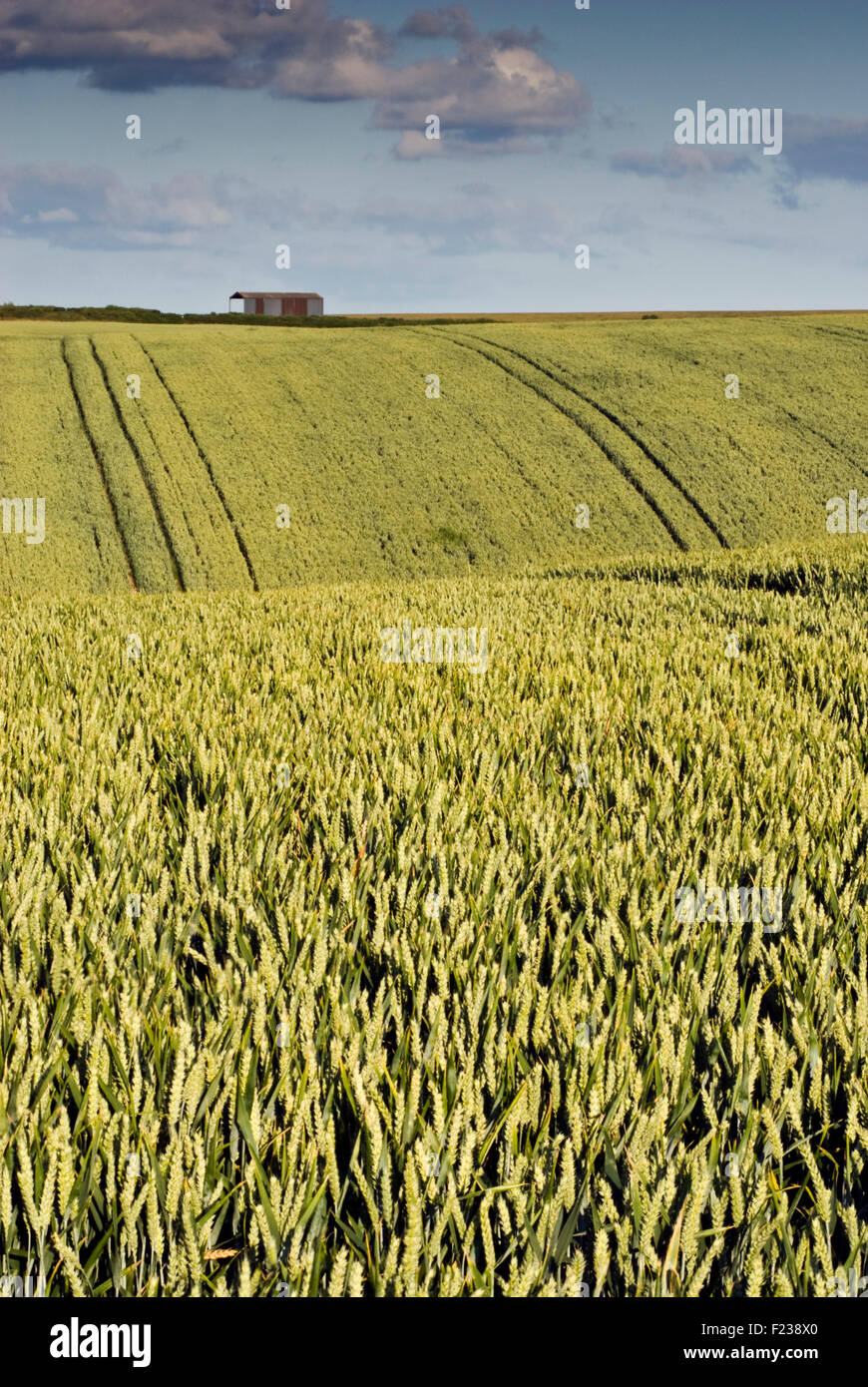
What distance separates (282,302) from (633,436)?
3347 inches

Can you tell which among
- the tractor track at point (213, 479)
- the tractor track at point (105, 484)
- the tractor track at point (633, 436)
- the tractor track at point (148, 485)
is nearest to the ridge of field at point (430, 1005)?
the tractor track at point (213, 479)

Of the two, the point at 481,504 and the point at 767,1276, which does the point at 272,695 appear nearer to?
the point at 767,1276

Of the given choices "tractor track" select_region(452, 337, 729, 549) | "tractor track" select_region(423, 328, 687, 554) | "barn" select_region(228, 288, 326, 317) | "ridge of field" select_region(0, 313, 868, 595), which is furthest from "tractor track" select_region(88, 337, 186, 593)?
"barn" select_region(228, 288, 326, 317)

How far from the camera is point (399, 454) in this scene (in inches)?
1401

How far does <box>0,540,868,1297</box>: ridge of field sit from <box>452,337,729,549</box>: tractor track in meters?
29.3

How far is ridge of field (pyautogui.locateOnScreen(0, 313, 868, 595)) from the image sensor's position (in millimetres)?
29797

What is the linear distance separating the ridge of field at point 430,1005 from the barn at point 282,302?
114 meters

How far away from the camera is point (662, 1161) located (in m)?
1.79

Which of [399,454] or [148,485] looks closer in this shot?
[148,485]

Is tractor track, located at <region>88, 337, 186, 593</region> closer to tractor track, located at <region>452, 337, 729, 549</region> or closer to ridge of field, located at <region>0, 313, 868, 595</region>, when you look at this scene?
ridge of field, located at <region>0, 313, 868, 595</region>

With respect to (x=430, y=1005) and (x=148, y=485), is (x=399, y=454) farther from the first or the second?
(x=430, y=1005)

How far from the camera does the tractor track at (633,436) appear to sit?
Result: 106ft

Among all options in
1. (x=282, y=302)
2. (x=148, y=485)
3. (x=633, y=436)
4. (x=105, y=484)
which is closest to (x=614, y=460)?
(x=633, y=436)

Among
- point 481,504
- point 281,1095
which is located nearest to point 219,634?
point 281,1095
